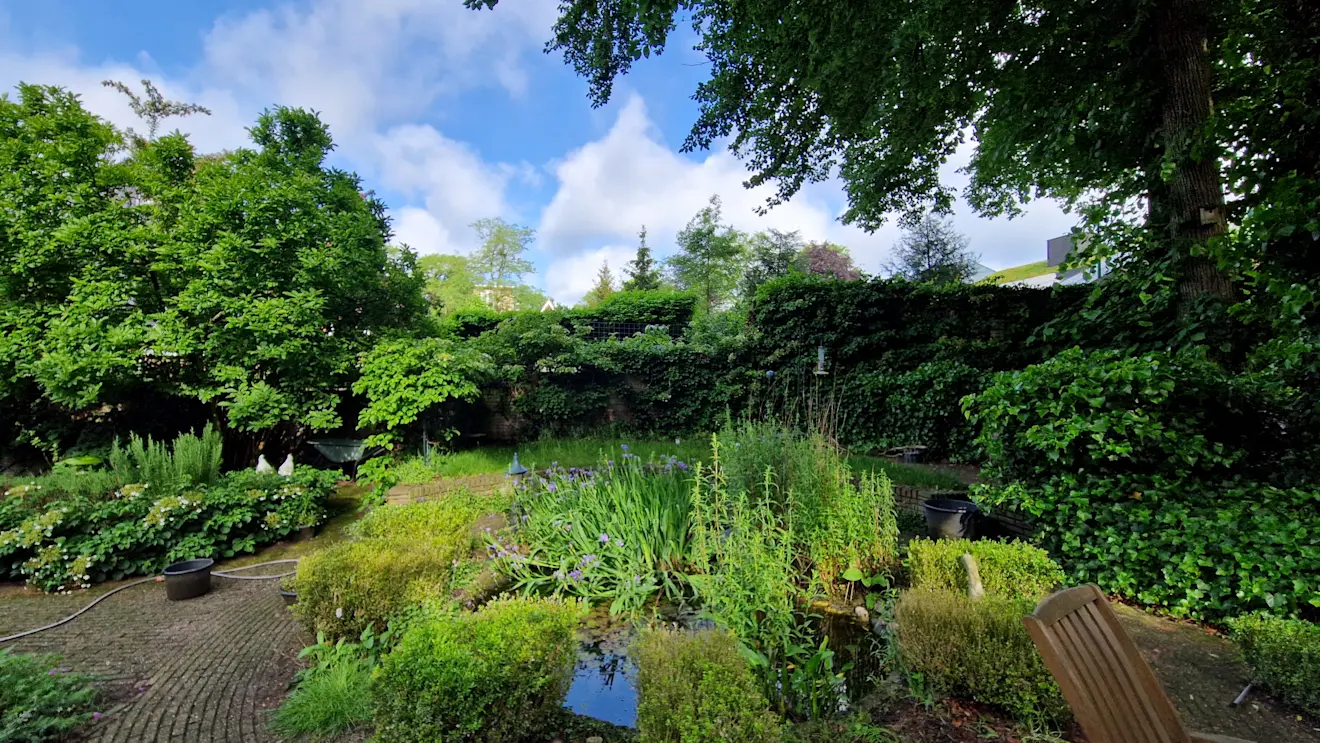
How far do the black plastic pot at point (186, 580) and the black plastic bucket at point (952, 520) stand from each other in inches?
205

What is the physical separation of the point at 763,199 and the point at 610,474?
654 centimetres

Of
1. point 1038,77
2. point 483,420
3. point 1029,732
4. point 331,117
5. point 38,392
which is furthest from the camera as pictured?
point 483,420

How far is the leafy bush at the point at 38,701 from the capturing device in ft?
6.04

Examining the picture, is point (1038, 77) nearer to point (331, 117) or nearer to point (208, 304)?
point (331, 117)

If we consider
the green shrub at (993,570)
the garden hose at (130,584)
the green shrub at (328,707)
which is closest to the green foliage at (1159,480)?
the green shrub at (993,570)

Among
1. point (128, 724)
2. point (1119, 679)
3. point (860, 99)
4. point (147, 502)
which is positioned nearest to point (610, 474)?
point (128, 724)

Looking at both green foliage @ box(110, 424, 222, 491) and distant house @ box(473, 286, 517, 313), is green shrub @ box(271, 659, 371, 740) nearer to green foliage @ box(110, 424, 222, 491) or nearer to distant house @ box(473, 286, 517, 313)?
green foliage @ box(110, 424, 222, 491)

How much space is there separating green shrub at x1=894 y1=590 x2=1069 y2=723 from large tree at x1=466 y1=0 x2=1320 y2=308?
12.2 ft

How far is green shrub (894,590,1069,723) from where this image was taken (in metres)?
1.79

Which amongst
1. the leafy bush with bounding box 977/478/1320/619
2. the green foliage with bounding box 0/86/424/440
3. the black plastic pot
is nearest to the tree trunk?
the leafy bush with bounding box 977/478/1320/619

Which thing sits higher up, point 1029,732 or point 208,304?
point 208,304

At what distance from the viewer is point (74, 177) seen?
5.75 meters

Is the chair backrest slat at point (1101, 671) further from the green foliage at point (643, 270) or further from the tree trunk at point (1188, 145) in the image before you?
the green foliage at point (643, 270)

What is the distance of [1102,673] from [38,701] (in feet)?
11.5
